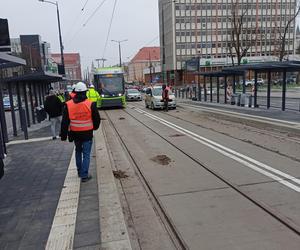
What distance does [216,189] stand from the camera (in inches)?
255

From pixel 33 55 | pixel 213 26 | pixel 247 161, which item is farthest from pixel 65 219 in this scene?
pixel 213 26

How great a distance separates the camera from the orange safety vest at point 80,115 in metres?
6.89

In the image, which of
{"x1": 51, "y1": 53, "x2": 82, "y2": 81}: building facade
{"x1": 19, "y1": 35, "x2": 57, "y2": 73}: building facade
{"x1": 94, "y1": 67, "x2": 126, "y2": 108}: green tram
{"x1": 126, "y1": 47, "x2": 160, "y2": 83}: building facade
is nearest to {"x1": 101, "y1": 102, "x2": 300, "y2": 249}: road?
{"x1": 94, "y1": 67, "x2": 126, "y2": 108}: green tram

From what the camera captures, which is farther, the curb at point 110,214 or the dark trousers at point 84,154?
the dark trousers at point 84,154

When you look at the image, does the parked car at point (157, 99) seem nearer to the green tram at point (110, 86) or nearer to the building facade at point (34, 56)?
the green tram at point (110, 86)

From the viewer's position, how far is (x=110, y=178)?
23.5ft

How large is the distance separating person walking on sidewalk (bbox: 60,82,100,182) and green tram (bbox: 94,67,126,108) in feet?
73.1

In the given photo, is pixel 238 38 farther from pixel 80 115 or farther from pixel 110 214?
pixel 110 214

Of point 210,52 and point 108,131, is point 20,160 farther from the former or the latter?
point 210,52

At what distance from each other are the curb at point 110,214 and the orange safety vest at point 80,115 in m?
1.09

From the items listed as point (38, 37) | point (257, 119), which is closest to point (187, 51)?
point (38, 37)

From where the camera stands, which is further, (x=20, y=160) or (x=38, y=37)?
(x=38, y=37)

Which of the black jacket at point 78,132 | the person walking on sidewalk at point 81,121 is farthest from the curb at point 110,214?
the black jacket at point 78,132

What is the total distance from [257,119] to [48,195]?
12.8 metres
